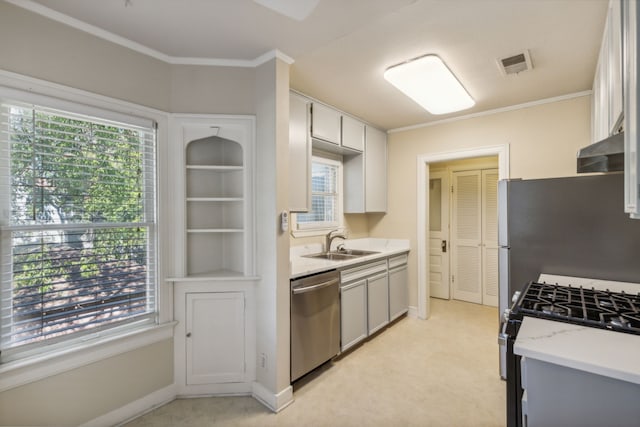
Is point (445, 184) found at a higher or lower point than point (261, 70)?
lower

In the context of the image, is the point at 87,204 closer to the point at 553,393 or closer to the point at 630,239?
the point at 553,393

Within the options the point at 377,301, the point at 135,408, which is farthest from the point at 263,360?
the point at 377,301

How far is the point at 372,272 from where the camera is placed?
10.7ft

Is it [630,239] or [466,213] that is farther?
[466,213]

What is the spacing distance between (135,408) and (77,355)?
0.56m

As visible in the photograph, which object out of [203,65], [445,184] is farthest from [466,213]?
[203,65]

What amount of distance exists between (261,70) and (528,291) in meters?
2.31

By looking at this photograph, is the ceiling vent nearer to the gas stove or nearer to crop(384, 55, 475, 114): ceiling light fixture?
crop(384, 55, 475, 114): ceiling light fixture

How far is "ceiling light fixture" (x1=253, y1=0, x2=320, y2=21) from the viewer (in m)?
1.67

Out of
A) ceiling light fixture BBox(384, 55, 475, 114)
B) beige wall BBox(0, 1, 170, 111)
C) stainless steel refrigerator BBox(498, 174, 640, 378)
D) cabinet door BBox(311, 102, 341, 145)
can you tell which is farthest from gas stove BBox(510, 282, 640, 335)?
beige wall BBox(0, 1, 170, 111)

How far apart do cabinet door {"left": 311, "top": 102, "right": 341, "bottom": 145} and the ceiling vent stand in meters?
1.55

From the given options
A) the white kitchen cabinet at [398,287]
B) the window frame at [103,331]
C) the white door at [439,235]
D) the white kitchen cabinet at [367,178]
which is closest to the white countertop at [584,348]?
the window frame at [103,331]

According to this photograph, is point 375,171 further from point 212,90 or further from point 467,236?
point 212,90

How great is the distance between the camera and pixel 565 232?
6.92 feet
